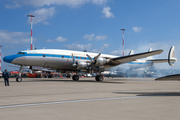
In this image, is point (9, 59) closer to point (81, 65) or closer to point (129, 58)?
point (81, 65)

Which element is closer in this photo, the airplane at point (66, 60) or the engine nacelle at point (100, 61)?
the airplane at point (66, 60)

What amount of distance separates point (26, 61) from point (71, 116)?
70.0ft

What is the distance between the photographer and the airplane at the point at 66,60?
83.2 ft

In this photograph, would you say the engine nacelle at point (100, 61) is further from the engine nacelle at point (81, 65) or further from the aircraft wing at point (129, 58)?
the engine nacelle at point (81, 65)

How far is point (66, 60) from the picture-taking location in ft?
90.5

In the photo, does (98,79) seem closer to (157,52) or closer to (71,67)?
(71,67)

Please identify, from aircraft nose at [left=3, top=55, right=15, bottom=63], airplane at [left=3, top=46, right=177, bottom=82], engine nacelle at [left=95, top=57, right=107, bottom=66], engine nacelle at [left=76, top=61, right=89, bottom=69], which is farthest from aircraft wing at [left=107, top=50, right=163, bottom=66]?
aircraft nose at [left=3, top=55, right=15, bottom=63]

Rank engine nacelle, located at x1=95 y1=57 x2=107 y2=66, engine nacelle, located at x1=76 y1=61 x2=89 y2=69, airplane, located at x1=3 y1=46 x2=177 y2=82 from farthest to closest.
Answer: engine nacelle, located at x1=76 y1=61 x2=89 y2=69 → engine nacelle, located at x1=95 y1=57 x2=107 y2=66 → airplane, located at x1=3 y1=46 x2=177 y2=82

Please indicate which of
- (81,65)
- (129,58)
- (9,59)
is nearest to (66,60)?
(81,65)

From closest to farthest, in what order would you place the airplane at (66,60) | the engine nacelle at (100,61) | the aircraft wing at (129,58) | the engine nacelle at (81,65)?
1. the aircraft wing at (129,58)
2. the airplane at (66,60)
3. the engine nacelle at (100,61)
4. the engine nacelle at (81,65)

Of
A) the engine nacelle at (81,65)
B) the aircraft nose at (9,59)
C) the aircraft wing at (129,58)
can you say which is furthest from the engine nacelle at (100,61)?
the aircraft nose at (9,59)

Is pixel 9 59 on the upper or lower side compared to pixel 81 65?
upper

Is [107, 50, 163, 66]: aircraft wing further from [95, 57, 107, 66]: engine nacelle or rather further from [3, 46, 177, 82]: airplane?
[95, 57, 107, 66]: engine nacelle

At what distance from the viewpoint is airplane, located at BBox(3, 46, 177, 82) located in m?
25.4
